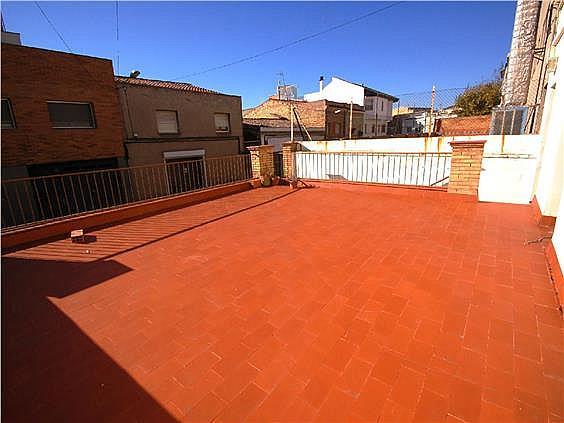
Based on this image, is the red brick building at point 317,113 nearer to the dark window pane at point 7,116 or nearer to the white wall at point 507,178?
the dark window pane at point 7,116

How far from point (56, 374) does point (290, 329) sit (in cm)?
180

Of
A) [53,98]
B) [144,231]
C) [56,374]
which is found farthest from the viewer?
[53,98]

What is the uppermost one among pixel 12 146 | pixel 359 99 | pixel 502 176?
pixel 359 99

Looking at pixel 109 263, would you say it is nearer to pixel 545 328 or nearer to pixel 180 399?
pixel 180 399

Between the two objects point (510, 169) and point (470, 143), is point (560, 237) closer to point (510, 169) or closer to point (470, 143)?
point (510, 169)

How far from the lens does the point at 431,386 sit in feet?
5.74

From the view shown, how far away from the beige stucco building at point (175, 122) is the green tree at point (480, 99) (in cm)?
1760

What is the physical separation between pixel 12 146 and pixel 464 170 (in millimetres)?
14866

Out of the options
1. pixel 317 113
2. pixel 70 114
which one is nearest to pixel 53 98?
pixel 70 114

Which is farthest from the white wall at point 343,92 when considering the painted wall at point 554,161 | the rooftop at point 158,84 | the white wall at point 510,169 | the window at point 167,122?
the painted wall at point 554,161

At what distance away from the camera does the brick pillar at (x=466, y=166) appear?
18.2ft

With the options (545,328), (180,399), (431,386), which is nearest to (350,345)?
(431,386)

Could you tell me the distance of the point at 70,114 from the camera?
37.6ft

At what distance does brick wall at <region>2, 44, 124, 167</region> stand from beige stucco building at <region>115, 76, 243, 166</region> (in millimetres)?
748
